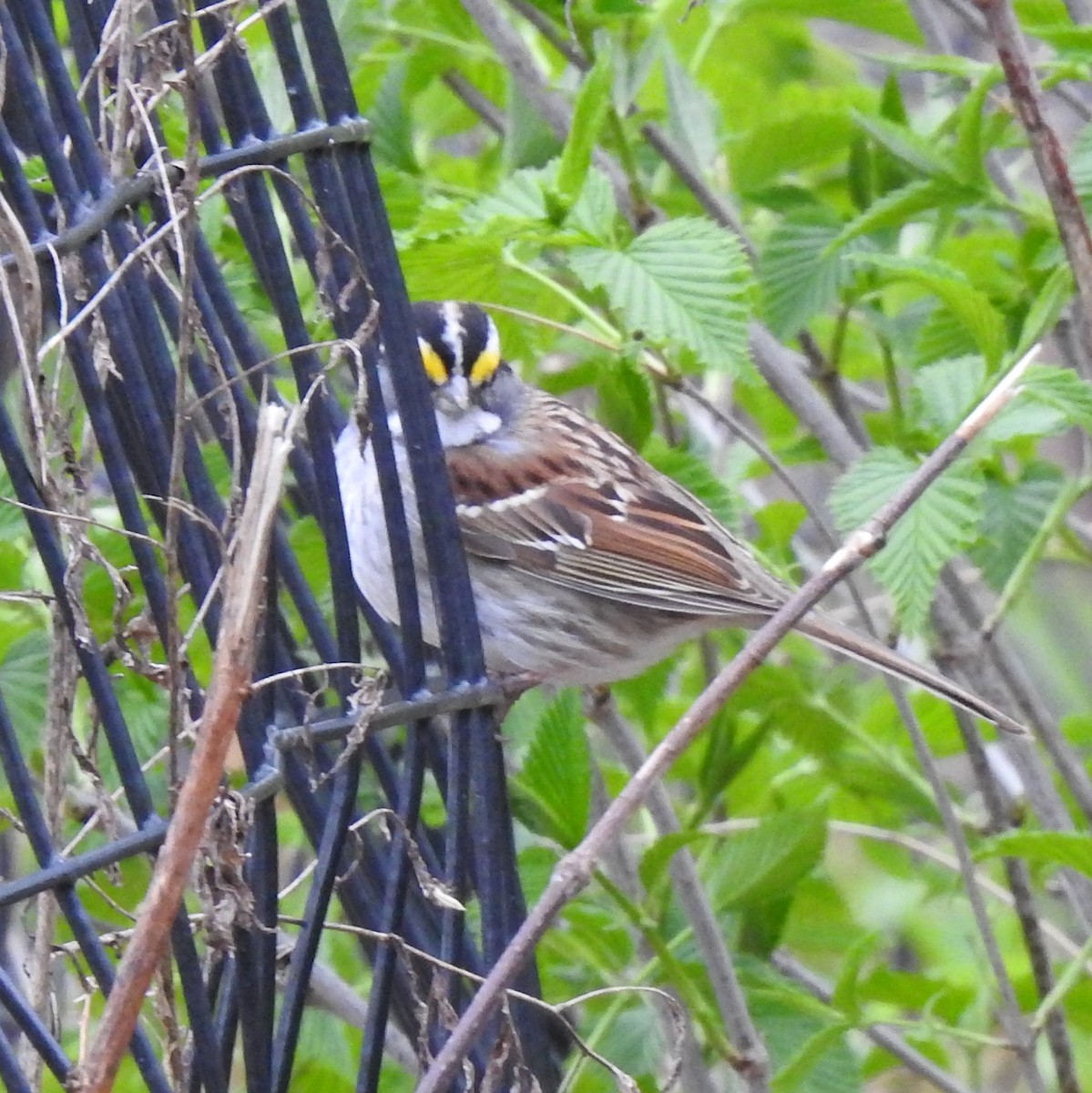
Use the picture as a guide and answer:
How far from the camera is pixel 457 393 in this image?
104 inches

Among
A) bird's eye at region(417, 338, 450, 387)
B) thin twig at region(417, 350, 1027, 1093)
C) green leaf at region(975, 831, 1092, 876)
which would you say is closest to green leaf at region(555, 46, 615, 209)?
bird's eye at region(417, 338, 450, 387)

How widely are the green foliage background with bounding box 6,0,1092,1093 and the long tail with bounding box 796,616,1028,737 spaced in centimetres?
6

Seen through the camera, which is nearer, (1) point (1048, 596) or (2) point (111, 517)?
(2) point (111, 517)

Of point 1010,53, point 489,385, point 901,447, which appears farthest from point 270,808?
point 489,385

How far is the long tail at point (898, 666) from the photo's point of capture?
2123 mm

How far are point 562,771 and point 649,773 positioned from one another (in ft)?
2.52

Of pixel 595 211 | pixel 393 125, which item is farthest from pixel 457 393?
pixel 595 211

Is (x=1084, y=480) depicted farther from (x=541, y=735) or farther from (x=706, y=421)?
(x=706, y=421)

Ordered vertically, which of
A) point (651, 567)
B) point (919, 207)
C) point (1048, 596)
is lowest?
point (1048, 596)

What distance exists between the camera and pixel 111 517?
241 centimetres

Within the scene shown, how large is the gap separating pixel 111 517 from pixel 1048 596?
10.7 feet

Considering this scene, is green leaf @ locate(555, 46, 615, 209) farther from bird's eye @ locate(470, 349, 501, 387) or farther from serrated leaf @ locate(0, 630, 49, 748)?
serrated leaf @ locate(0, 630, 49, 748)

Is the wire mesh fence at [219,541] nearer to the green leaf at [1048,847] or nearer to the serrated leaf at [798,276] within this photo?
the green leaf at [1048,847]

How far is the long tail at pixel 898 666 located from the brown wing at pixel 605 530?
19 cm
